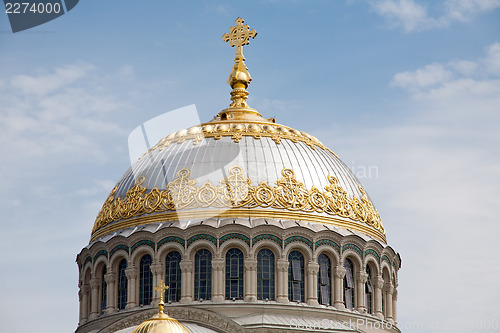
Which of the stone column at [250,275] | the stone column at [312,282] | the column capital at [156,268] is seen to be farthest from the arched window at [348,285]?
the column capital at [156,268]

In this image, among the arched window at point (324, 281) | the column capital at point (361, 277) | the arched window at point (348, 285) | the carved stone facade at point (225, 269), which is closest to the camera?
the carved stone facade at point (225, 269)

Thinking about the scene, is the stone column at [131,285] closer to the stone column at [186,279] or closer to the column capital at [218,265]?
the stone column at [186,279]

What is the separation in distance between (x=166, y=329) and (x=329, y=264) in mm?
9411

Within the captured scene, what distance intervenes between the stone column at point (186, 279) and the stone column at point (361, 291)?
21.2 feet

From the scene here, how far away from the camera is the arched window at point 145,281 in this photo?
4884cm

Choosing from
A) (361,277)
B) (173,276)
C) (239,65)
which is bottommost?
(173,276)

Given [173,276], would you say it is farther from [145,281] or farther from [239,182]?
[239,182]

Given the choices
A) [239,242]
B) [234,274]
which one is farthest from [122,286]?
[239,242]

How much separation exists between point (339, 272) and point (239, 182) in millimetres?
5006

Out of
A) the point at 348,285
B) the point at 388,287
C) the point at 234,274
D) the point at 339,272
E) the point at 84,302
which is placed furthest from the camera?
the point at 388,287

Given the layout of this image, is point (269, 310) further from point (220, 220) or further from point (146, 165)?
point (146, 165)

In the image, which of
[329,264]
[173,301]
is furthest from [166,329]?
[329,264]

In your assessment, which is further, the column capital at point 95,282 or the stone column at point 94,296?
the column capital at point 95,282

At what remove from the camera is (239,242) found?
157 feet
